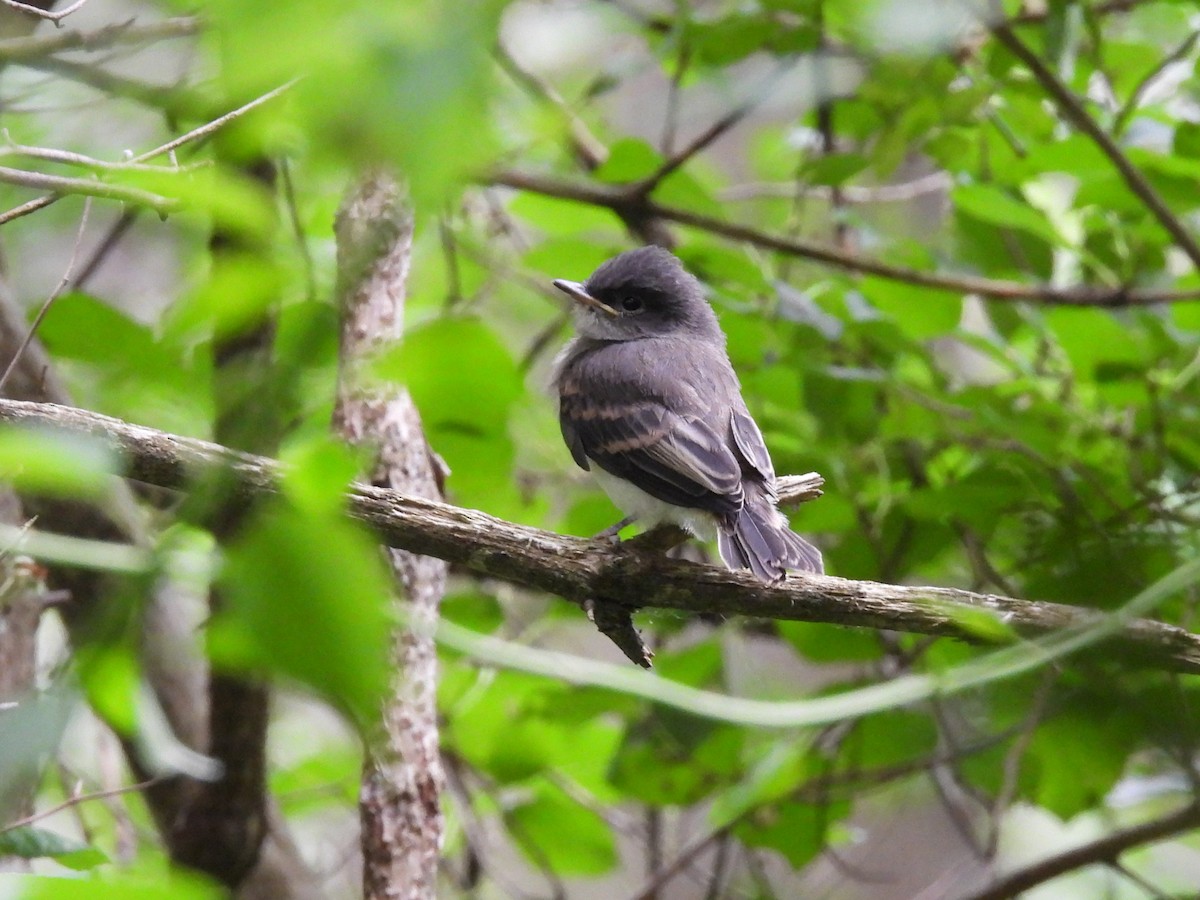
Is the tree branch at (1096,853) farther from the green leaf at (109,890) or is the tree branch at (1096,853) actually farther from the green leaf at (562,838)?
the green leaf at (109,890)

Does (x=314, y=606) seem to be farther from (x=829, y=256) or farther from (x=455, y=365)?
(x=829, y=256)

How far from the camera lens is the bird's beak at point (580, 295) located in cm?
345

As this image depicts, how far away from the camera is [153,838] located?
404 centimetres

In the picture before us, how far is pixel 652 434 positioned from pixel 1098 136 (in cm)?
129

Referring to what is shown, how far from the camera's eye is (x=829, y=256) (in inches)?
142

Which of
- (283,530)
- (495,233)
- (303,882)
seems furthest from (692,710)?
(495,233)

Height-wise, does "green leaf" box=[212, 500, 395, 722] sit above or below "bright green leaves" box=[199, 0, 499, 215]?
below

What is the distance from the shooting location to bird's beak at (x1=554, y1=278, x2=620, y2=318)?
3.45 metres

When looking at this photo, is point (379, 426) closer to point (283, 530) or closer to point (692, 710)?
point (692, 710)

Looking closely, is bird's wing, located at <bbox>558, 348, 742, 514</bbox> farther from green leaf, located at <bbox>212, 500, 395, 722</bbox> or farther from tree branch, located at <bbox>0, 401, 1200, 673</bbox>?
green leaf, located at <bbox>212, 500, 395, 722</bbox>

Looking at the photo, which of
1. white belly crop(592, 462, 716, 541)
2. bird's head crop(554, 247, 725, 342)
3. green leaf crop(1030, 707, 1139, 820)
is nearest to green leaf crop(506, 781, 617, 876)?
white belly crop(592, 462, 716, 541)

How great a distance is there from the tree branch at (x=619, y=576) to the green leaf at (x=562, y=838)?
1435 millimetres

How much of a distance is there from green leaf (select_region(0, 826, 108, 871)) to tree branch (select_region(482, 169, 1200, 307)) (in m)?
1.97

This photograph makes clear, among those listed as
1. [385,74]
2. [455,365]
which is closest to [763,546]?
[455,365]
